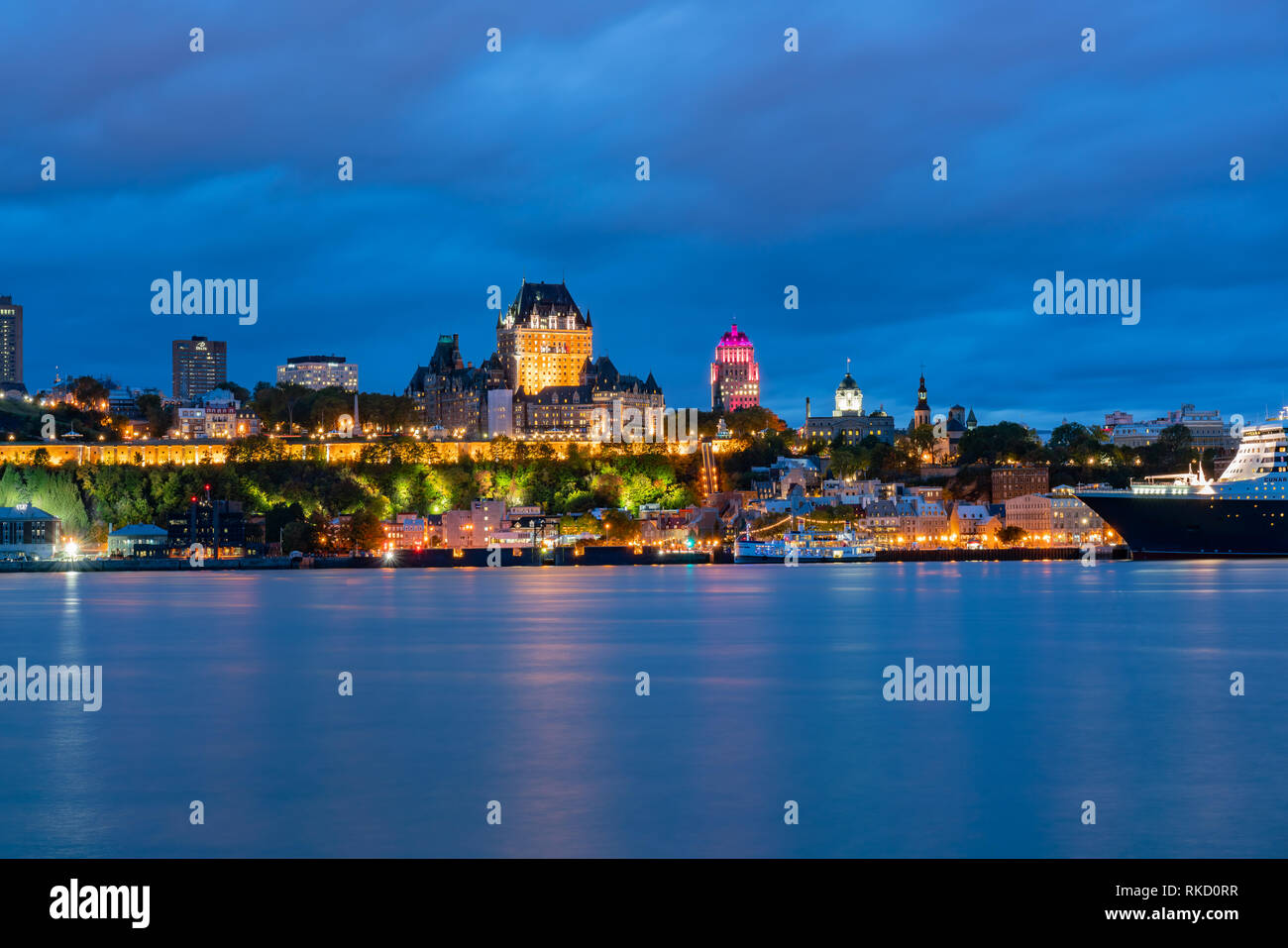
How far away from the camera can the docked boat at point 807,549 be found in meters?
119

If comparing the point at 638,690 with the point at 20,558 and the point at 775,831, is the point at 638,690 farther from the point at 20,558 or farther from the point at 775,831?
the point at 20,558

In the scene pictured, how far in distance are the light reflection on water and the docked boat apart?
6605 cm

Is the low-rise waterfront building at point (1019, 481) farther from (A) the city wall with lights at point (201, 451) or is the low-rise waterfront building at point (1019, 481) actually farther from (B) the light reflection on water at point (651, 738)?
(B) the light reflection on water at point (651, 738)

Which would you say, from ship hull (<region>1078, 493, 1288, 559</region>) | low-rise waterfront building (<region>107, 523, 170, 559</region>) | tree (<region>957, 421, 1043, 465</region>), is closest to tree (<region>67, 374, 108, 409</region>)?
low-rise waterfront building (<region>107, 523, 170, 559</region>)

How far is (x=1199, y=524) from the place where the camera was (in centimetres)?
8950

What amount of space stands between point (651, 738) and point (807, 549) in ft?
316

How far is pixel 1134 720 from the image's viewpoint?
26516 millimetres

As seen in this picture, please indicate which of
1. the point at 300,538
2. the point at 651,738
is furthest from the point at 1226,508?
the point at 651,738

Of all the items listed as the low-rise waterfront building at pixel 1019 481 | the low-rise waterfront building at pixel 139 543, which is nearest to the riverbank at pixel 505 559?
the low-rise waterfront building at pixel 139 543

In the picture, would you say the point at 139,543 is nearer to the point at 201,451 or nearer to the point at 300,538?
the point at 300,538

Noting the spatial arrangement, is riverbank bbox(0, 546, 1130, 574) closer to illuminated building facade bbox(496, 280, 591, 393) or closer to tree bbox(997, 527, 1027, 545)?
tree bbox(997, 527, 1027, 545)

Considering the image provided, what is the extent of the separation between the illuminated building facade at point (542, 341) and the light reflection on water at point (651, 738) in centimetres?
11641

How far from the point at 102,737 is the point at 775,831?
13.0 metres
